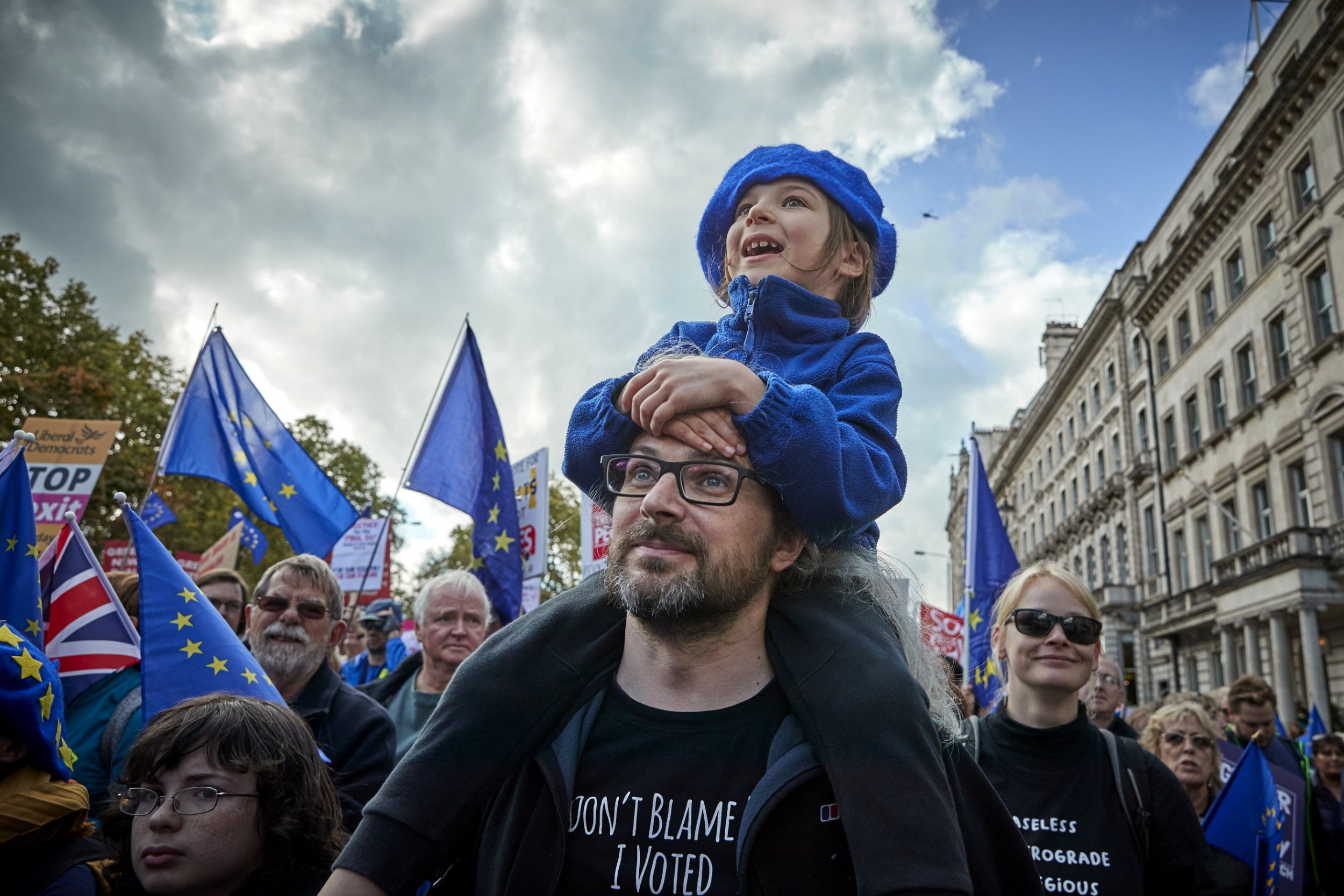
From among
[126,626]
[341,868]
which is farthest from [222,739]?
[126,626]

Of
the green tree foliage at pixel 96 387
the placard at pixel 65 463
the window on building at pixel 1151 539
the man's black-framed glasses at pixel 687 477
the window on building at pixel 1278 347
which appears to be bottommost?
the man's black-framed glasses at pixel 687 477

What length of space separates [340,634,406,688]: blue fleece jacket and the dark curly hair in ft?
18.5

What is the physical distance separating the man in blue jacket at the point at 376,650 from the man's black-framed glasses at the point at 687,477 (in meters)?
7.62

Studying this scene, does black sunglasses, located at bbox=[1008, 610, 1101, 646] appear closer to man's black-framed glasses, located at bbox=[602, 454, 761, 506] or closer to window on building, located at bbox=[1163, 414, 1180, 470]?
man's black-framed glasses, located at bbox=[602, 454, 761, 506]

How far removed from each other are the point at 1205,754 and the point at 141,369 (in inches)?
1203

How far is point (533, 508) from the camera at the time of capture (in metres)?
9.66

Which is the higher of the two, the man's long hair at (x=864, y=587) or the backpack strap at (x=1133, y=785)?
the man's long hair at (x=864, y=587)

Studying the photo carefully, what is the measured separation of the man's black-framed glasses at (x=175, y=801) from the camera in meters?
2.57

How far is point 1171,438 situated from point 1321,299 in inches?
495

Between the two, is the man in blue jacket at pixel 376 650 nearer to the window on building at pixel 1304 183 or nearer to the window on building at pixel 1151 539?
the window on building at pixel 1304 183

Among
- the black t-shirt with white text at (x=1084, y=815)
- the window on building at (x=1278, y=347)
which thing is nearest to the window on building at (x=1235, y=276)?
the window on building at (x=1278, y=347)

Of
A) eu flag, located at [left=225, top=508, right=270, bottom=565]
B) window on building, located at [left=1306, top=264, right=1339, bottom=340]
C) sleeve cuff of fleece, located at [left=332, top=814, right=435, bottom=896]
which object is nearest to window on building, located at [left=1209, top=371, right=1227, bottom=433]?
window on building, located at [left=1306, top=264, right=1339, bottom=340]

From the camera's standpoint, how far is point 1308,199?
25219mm

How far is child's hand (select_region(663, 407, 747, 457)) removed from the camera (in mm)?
1633
